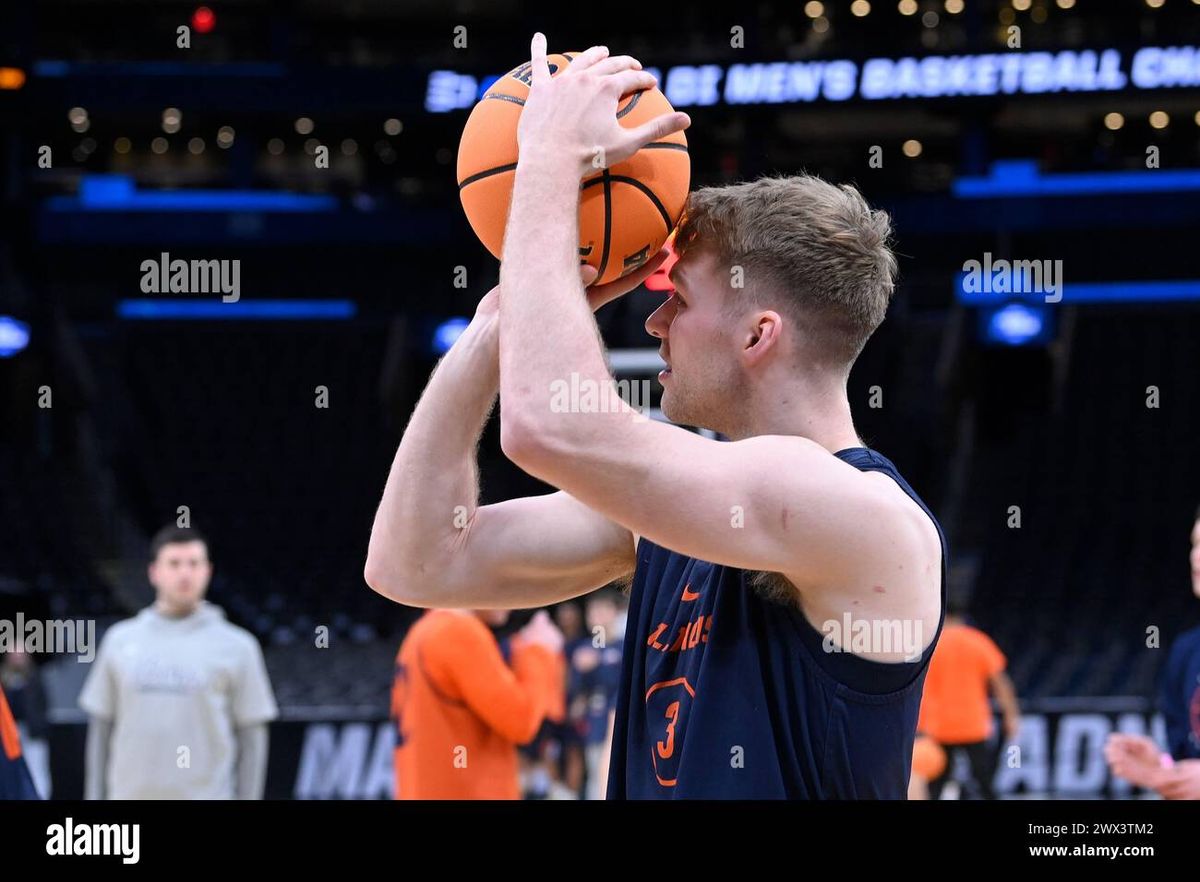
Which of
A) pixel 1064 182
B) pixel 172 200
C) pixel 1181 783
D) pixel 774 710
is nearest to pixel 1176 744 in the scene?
pixel 1181 783

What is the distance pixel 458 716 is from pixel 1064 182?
42.4ft

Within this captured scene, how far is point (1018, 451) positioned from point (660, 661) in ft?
49.4

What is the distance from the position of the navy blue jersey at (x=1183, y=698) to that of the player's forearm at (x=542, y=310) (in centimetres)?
366

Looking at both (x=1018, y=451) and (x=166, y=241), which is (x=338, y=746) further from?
(x=1018, y=451)

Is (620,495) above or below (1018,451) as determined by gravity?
below

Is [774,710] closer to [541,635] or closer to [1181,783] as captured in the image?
[1181,783]

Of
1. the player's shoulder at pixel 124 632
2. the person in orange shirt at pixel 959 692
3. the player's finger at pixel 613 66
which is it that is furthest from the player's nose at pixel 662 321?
the person in orange shirt at pixel 959 692

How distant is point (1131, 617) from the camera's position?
1409 cm

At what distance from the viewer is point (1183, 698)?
191 inches

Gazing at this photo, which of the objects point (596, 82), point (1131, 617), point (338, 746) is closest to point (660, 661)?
point (596, 82)

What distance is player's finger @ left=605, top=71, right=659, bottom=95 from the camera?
1.97 m

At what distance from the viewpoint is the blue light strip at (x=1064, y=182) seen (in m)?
15.3

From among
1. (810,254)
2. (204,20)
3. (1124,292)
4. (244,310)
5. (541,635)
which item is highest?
(204,20)

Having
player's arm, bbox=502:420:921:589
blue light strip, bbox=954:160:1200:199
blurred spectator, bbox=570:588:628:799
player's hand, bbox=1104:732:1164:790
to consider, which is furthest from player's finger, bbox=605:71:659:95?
blue light strip, bbox=954:160:1200:199
